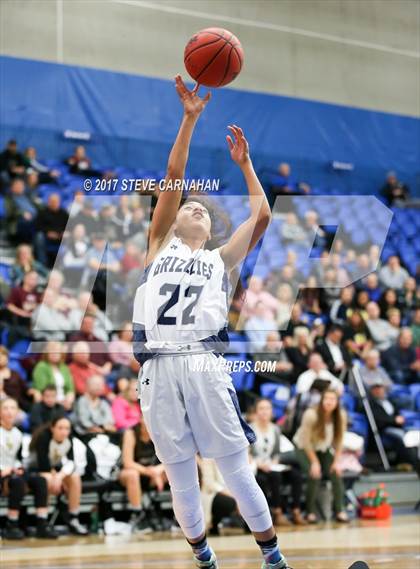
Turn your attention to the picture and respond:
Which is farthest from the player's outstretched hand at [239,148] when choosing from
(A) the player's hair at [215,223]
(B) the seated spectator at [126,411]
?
(B) the seated spectator at [126,411]

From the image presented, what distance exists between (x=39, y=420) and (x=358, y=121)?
808cm

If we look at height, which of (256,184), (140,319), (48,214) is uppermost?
(48,214)

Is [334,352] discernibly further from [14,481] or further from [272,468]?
[14,481]

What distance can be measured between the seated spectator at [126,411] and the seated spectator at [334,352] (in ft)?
Result: 9.23

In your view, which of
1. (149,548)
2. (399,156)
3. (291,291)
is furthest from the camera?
(399,156)

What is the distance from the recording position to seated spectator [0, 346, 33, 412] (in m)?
9.21

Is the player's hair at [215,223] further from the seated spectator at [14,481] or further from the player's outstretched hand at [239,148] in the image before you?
the seated spectator at [14,481]

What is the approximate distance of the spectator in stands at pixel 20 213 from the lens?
1158 centimetres

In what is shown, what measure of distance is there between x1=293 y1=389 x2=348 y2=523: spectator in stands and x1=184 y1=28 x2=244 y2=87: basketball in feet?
16.8

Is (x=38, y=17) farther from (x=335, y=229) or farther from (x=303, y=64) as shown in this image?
(x=335, y=229)

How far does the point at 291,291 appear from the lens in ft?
37.9

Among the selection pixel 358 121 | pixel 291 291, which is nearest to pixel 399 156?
pixel 358 121

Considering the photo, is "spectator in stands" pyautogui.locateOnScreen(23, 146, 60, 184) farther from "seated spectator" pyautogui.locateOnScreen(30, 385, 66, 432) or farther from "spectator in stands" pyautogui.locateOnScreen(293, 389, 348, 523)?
"spectator in stands" pyautogui.locateOnScreen(293, 389, 348, 523)

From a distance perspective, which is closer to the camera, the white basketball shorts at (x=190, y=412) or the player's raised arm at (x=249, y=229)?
the white basketball shorts at (x=190, y=412)
